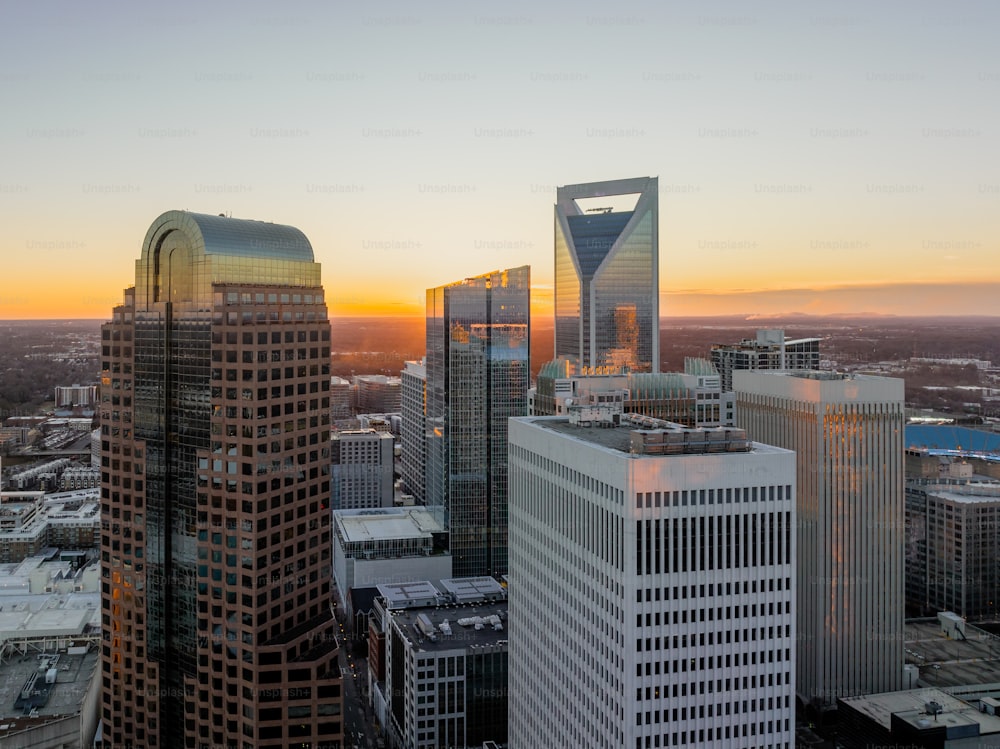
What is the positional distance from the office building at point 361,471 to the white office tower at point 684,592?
5723 inches

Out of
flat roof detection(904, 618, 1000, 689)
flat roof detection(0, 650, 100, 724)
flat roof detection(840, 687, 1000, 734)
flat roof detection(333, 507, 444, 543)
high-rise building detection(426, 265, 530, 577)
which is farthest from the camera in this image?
high-rise building detection(426, 265, 530, 577)

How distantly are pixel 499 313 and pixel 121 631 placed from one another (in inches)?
3268

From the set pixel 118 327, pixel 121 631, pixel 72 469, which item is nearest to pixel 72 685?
pixel 121 631

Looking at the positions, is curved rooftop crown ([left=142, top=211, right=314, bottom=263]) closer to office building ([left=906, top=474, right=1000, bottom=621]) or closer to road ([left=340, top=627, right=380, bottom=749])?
road ([left=340, top=627, right=380, bottom=749])

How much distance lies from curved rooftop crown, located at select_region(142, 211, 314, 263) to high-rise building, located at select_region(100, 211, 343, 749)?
0.38 ft

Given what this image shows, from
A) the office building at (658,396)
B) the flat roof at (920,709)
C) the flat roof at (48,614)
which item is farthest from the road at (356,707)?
the flat roof at (920,709)

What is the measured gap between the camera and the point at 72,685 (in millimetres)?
80812

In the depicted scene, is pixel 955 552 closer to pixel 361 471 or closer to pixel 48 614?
pixel 48 614

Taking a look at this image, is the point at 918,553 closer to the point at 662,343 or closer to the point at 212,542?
the point at 662,343

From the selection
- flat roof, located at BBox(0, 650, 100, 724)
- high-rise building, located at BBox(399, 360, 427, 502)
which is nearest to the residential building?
flat roof, located at BBox(0, 650, 100, 724)

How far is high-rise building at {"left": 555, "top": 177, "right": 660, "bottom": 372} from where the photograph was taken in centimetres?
19025

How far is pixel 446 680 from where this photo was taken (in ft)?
281

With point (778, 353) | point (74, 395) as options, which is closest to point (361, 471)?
point (74, 395)

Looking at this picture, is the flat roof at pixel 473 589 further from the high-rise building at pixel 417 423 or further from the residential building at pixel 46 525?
the residential building at pixel 46 525
